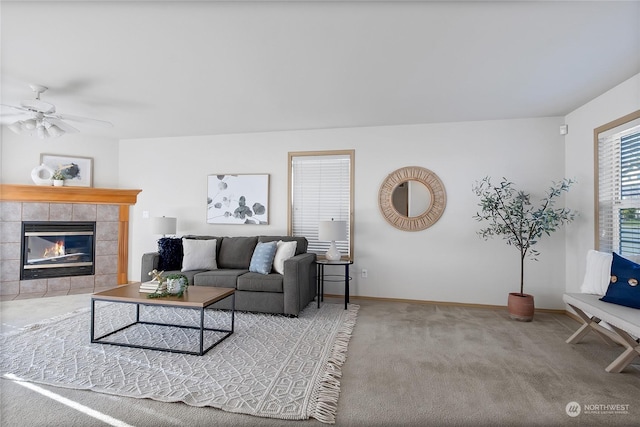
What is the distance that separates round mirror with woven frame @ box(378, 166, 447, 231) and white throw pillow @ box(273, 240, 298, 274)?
4.59 feet

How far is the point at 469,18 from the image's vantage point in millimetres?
2111

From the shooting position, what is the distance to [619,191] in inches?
126

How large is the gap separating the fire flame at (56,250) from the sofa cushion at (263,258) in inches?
128

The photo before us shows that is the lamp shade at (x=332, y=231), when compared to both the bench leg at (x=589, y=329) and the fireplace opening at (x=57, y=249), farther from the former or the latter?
the fireplace opening at (x=57, y=249)

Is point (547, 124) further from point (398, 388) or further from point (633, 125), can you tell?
point (398, 388)

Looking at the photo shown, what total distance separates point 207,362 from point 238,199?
9.41ft

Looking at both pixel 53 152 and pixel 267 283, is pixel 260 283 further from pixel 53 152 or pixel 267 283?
pixel 53 152

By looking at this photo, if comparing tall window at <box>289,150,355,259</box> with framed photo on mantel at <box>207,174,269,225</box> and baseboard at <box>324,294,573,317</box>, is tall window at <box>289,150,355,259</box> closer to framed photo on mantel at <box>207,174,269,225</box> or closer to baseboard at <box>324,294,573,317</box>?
framed photo on mantel at <box>207,174,269,225</box>

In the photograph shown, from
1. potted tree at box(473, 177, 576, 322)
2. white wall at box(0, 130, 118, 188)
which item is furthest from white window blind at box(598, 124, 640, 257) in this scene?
white wall at box(0, 130, 118, 188)

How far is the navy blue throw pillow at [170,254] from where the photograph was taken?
4.22 meters

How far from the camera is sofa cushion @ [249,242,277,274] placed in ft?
12.9

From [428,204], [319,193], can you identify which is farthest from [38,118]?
[428,204]

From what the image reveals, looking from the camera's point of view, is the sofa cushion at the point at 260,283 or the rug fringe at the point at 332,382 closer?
the rug fringe at the point at 332,382

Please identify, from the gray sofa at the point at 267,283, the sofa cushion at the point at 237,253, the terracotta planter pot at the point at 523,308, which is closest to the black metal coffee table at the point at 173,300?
the gray sofa at the point at 267,283
